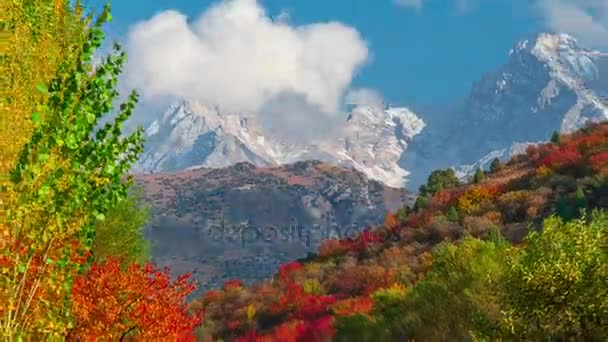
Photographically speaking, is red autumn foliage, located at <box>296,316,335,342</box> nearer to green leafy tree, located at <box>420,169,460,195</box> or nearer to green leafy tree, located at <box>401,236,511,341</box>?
green leafy tree, located at <box>401,236,511,341</box>

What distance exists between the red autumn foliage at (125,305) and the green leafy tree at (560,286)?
1238 cm

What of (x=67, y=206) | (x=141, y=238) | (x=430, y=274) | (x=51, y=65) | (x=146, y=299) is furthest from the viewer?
(x=141, y=238)

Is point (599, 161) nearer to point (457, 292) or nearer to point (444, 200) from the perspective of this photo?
point (444, 200)

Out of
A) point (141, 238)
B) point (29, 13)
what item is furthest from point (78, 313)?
point (141, 238)

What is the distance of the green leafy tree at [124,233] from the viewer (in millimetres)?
36219

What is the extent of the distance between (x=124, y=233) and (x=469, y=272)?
19103 mm

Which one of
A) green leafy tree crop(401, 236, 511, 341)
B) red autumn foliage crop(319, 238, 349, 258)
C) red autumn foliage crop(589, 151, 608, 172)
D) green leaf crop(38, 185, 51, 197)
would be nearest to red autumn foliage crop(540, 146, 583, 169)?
red autumn foliage crop(589, 151, 608, 172)

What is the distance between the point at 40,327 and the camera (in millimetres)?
9992

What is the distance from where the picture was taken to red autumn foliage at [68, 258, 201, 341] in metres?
22.0

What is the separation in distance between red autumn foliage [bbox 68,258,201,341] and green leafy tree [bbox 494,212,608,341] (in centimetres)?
1238

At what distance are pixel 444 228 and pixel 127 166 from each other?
59307 millimetres

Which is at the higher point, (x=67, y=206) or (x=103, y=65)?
(x=103, y=65)

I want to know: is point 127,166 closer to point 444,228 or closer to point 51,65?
point 51,65

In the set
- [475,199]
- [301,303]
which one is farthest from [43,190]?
[475,199]
